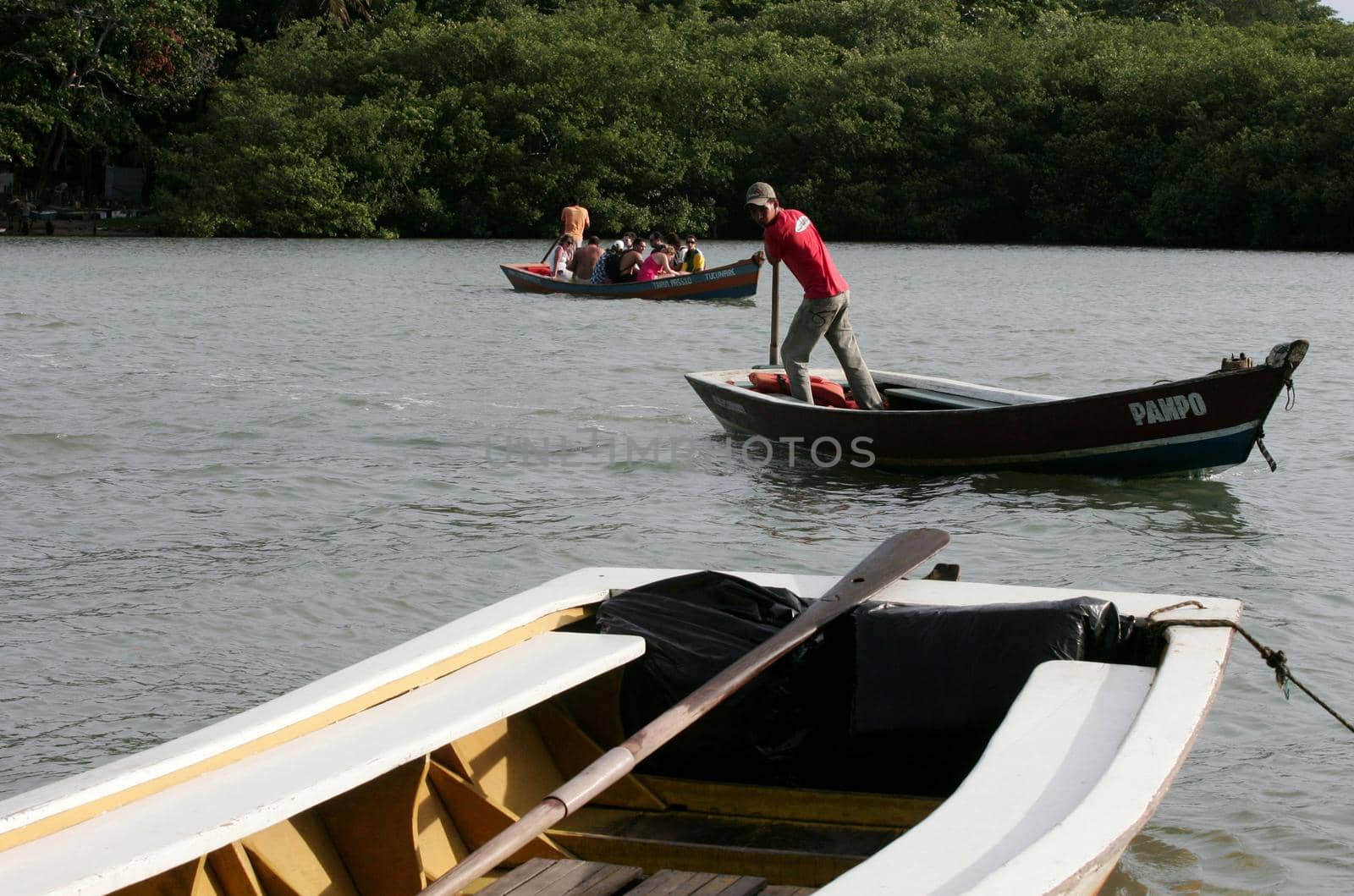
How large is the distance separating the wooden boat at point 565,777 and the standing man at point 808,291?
18.1 ft

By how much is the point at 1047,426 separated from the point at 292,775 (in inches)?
276

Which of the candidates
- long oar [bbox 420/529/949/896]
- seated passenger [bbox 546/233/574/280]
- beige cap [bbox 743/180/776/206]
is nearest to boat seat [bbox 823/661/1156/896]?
long oar [bbox 420/529/949/896]

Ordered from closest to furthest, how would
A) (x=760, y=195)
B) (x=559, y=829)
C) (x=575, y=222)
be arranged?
(x=559, y=829)
(x=760, y=195)
(x=575, y=222)

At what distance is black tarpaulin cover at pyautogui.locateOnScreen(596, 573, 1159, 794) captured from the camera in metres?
3.77

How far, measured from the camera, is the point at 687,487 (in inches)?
389

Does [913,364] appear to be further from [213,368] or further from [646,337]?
[213,368]

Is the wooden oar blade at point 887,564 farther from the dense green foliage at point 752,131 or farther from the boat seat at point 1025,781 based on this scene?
the dense green foliage at point 752,131

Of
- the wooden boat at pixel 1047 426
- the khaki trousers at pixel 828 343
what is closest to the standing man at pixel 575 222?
the wooden boat at pixel 1047 426

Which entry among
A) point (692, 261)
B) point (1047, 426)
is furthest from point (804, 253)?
point (692, 261)

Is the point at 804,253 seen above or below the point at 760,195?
below

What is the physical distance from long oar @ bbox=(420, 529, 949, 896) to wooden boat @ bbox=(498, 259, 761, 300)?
17.2 m

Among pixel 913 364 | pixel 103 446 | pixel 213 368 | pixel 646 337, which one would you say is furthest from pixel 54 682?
pixel 646 337

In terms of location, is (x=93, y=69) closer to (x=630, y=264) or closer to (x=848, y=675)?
(x=630, y=264)

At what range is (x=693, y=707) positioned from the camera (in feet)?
11.2
